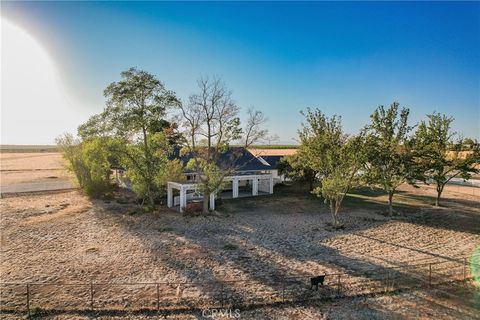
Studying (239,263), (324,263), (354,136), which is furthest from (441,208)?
(239,263)

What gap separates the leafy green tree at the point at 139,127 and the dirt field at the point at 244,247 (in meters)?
3.62

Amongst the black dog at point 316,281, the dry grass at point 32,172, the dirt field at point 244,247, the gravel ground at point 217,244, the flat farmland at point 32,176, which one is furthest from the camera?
the dry grass at point 32,172

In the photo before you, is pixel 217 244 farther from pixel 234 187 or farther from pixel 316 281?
pixel 234 187

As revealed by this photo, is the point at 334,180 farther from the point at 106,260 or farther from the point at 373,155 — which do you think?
the point at 106,260

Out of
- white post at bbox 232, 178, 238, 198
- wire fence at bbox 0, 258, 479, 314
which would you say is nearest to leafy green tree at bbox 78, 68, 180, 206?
white post at bbox 232, 178, 238, 198

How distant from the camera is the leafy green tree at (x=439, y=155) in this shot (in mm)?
28797

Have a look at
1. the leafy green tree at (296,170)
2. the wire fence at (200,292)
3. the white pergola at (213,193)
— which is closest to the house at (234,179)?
the white pergola at (213,193)

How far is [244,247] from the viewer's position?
1944cm

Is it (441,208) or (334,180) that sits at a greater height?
(334,180)

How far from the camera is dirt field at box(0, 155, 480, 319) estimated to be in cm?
1301

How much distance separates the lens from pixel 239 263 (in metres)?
16.9

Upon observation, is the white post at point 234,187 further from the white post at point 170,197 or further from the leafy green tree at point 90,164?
the leafy green tree at point 90,164

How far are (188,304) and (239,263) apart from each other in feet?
15.7

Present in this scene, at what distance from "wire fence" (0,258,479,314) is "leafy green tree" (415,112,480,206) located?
15311mm
